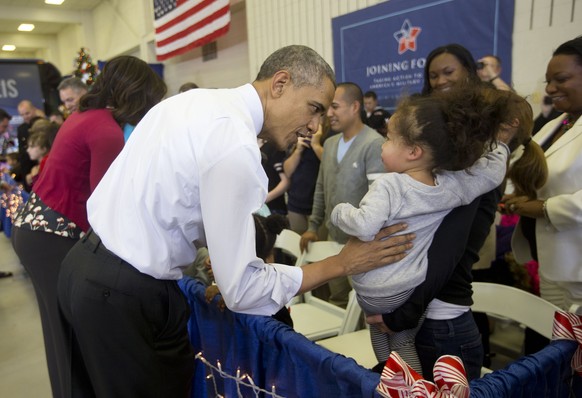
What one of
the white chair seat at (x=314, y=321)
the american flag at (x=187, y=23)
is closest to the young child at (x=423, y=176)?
the white chair seat at (x=314, y=321)

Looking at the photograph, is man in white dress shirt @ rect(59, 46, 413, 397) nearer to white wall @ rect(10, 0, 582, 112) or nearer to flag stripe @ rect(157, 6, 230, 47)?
white wall @ rect(10, 0, 582, 112)

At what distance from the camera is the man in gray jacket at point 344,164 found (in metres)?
2.52

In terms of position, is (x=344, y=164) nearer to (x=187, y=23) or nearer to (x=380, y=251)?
(x=380, y=251)

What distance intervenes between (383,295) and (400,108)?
0.49 meters

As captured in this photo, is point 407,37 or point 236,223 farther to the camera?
point 407,37

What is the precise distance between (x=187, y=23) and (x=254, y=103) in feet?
20.8

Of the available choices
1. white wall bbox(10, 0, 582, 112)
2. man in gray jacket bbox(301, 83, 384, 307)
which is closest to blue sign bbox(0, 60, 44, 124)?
white wall bbox(10, 0, 582, 112)

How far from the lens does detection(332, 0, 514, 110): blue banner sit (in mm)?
3348

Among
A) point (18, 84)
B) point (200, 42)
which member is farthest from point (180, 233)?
point (18, 84)

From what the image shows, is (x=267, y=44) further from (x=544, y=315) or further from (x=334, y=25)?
(x=544, y=315)

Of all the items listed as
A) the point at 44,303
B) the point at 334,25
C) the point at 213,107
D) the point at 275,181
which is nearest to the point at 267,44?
the point at 334,25

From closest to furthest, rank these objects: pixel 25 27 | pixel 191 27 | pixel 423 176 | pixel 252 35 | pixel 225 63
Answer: pixel 423 176, pixel 252 35, pixel 191 27, pixel 225 63, pixel 25 27

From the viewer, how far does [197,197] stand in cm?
112

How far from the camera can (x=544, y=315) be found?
1.46m
